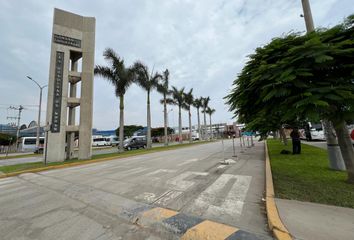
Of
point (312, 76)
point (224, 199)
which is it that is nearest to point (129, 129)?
point (224, 199)

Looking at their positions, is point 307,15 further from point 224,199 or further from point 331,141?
point 224,199

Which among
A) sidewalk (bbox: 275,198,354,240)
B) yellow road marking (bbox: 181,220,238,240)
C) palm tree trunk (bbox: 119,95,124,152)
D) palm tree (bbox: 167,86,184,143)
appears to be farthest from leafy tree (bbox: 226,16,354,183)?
palm tree (bbox: 167,86,184,143)

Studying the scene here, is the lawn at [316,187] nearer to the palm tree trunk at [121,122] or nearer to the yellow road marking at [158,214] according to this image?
the yellow road marking at [158,214]

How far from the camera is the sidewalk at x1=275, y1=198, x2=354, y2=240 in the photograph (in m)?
2.69

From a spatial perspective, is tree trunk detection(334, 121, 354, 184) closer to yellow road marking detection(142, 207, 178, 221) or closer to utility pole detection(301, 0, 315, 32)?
utility pole detection(301, 0, 315, 32)

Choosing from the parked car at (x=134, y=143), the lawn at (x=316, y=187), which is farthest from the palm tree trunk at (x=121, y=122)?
the lawn at (x=316, y=187)

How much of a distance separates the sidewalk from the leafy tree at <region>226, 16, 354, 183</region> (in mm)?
1834

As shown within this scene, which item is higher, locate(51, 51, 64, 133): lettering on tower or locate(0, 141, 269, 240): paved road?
locate(51, 51, 64, 133): lettering on tower

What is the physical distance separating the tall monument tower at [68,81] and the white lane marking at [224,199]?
13.5 m

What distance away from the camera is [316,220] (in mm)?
3129

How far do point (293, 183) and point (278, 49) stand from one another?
3.93m

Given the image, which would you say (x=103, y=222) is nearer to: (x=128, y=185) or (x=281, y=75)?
(x=128, y=185)

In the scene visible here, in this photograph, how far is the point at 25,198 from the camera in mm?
5527

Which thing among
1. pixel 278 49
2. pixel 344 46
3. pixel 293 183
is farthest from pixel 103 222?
pixel 344 46
